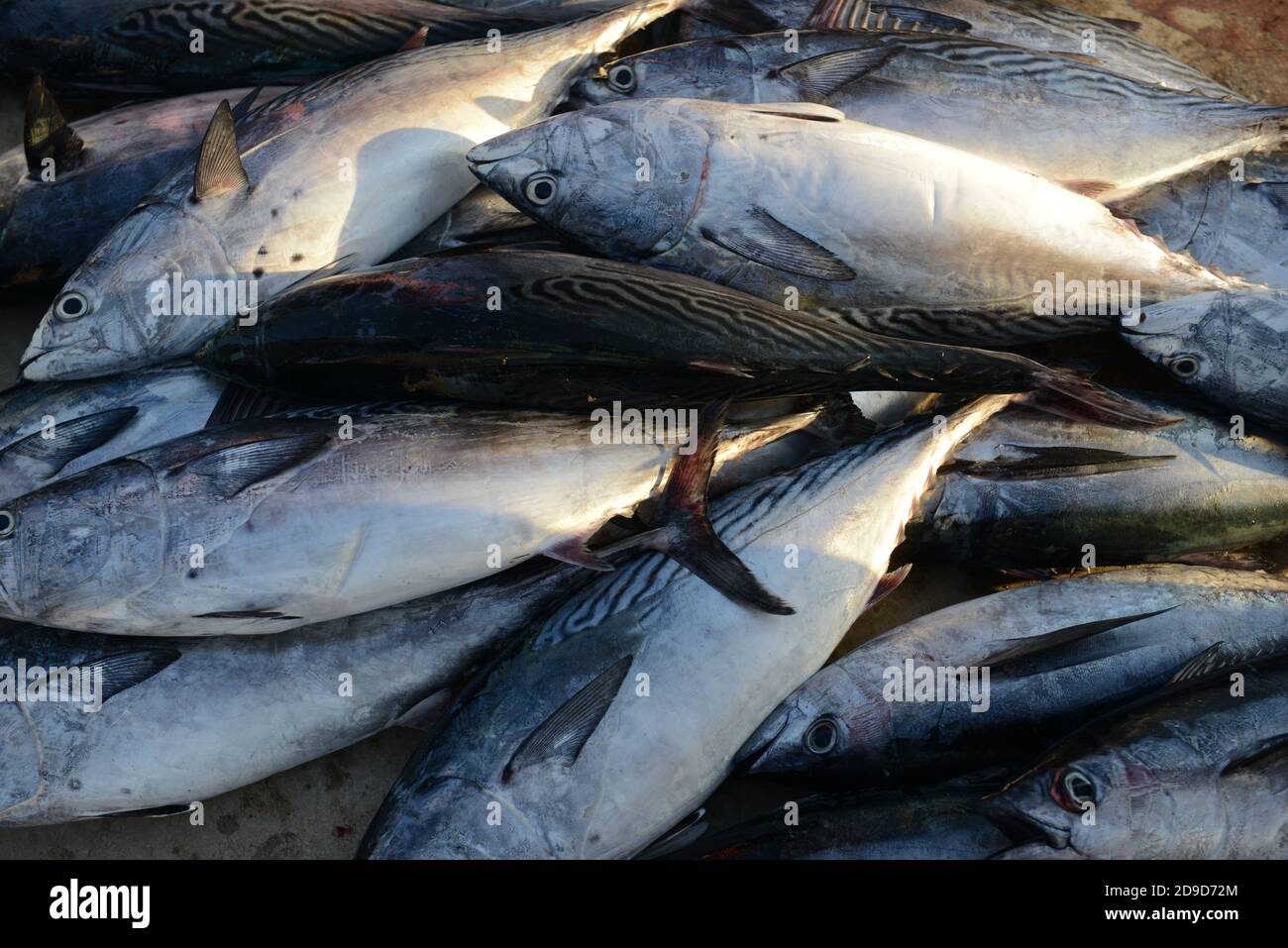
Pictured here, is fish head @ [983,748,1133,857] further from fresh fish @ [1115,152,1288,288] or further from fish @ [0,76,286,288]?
fish @ [0,76,286,288]

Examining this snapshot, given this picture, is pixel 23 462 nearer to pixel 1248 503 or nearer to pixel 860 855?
pixel 860 855

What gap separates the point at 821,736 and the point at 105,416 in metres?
2.46

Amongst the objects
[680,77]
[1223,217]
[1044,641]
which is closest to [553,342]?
[680,77]

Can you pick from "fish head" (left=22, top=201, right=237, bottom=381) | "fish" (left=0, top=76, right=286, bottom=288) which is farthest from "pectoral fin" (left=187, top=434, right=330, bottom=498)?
"fish" (left=0, top=76, right=286, bottom=288)

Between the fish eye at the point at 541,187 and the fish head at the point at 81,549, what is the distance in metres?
1.43

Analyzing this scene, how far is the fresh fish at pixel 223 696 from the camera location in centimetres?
308

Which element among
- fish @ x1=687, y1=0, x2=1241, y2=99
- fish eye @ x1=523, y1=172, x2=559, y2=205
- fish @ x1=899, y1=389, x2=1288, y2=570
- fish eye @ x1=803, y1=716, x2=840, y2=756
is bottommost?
fish eye @ x1=803, y1=716, x2=840, y2=756

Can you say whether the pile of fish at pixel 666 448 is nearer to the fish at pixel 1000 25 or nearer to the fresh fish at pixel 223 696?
the fresh fish at pixel 223 696

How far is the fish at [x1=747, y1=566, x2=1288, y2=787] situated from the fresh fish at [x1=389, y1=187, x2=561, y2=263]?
1.82m

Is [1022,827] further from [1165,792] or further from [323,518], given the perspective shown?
[323,518]

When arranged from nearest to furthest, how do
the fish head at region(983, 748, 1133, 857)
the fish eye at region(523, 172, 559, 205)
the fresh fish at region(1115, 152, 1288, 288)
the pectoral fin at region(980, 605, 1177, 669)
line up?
the fish head at region(983, 748, 1133, 857) < the pectoral fin at region(980, 605, 1177, 669) < the fish eye at region(523, 172, 559, 205) < the fresh fish at region(1115, 152, 1288, 288)

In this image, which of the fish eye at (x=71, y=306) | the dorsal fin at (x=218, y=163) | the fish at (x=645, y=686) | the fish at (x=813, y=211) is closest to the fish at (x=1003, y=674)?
the fish at (x=645, y=686)

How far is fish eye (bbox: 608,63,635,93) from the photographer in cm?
Answer: 361

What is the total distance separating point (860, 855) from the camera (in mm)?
2863
